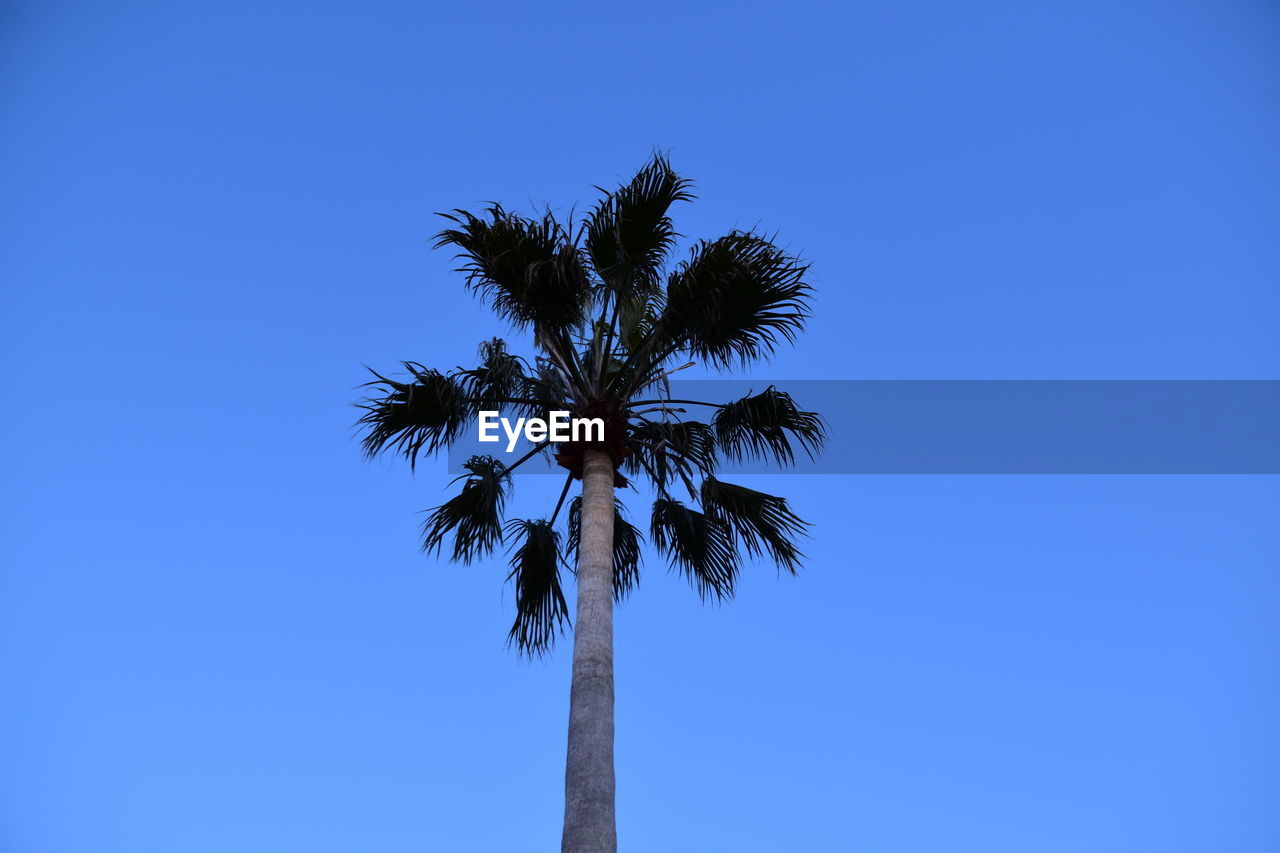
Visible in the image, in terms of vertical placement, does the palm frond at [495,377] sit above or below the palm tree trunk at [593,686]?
above

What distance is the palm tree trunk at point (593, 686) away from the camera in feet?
28.4

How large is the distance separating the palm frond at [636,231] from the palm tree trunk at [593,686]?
6.23 ft

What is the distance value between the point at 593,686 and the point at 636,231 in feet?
15.2

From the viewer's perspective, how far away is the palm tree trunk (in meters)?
8.65

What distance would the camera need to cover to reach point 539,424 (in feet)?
37.6

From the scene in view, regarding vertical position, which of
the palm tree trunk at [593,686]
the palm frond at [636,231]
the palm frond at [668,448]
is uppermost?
the palm frond at [636,231]

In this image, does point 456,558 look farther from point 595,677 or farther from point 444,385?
point 595,677

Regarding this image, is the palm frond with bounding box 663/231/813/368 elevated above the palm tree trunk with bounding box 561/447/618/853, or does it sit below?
above

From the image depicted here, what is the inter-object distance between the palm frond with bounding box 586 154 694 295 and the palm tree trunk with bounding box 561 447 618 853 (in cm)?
190

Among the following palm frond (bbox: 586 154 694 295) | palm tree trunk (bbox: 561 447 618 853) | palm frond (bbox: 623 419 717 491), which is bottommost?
palm tree trunk (bbox: 561 447 618 853)

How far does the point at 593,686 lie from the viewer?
9.37 meters

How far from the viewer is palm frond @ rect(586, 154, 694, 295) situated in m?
11.5

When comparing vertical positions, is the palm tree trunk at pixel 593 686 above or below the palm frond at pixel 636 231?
below

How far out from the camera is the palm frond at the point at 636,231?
11.5 metres
